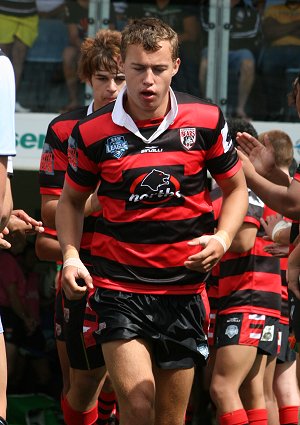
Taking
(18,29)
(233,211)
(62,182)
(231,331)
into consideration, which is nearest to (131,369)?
(233,211)

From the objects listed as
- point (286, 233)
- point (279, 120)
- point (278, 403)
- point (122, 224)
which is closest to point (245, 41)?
point (279, 120)

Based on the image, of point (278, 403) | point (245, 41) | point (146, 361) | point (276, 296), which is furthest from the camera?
point (245, 41)

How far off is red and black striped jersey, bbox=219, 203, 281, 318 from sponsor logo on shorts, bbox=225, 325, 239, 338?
0.43ft

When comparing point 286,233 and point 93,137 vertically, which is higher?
point 93,137

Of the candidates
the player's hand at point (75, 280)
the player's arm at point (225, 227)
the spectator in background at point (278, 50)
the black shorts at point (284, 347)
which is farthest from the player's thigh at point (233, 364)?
the spectator in background at point (278, 50)

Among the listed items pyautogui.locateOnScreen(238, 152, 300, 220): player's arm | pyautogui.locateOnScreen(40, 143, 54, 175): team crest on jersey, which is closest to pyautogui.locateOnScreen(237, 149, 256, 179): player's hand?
pyautogui.locateOnScreen(238, 152, 300, 220): player's arm

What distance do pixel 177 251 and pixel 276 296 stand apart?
8.10 ft

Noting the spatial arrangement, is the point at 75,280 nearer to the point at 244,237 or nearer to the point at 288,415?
the point at 244,237

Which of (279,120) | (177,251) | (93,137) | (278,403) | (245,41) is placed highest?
(93,137)

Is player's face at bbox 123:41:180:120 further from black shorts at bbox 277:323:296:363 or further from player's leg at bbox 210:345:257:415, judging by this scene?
black shorts at bbox 277:323:296:363

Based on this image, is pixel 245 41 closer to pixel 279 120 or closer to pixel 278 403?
pixel 279 120

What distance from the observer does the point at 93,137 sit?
555 centimetres

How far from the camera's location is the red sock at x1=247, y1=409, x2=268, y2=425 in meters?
7.80

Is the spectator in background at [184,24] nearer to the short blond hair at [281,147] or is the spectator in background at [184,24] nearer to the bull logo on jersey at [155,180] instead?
the short blond hair at [281,147]
